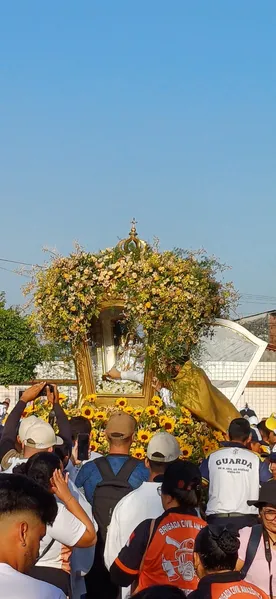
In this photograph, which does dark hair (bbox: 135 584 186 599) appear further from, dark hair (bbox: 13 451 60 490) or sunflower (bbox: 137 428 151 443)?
sunflower (bbox: 137 428 151 443)

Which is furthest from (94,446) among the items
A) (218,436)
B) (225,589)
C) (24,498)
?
(24,498)

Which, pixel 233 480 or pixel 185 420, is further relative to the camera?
pixel 185 420

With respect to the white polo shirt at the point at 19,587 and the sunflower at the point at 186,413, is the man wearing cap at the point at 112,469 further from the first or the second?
the sunflower at the point at 186,413

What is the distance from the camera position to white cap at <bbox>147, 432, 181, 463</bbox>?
6.03m

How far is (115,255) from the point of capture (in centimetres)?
1112

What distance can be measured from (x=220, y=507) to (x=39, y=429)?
167 cm

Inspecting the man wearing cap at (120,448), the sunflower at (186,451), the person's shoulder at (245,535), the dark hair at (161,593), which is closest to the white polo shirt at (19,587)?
the dark hair at (161,593)

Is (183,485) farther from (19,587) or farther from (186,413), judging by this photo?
(186,413)

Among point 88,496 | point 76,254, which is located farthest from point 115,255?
point 88,496

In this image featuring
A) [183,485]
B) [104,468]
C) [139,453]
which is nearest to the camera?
[183,485]

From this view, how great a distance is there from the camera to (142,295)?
10.7m

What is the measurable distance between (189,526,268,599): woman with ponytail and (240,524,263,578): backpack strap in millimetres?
904

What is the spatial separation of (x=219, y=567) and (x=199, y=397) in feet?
22.4

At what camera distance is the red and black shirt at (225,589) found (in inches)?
153
